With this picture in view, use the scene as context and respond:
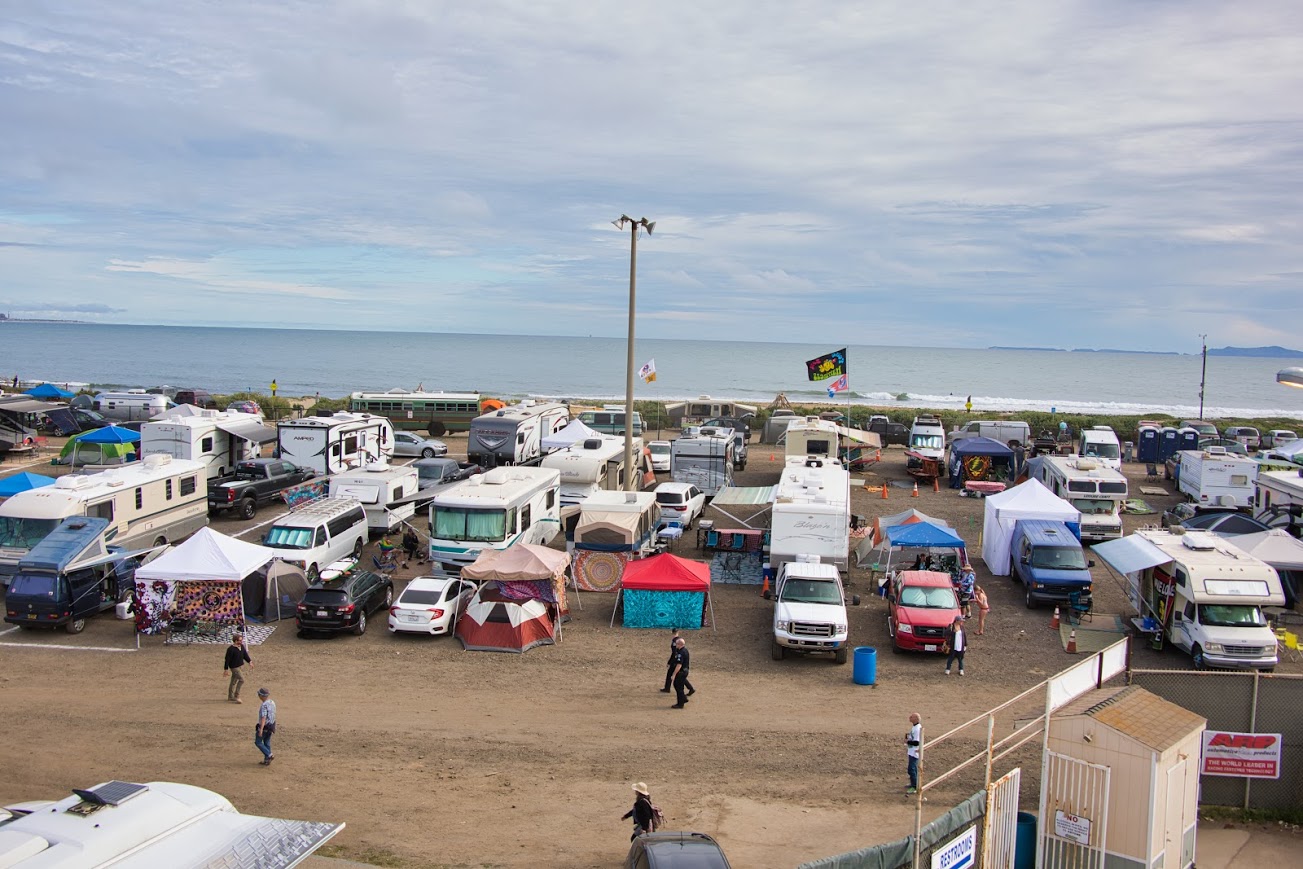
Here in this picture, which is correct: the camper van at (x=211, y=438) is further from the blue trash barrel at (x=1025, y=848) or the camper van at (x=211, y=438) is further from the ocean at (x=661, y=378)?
the ocean at (x=661, y=378)

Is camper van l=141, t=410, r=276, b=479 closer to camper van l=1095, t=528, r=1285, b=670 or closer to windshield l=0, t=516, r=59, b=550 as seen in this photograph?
windshield l=0, t=516, r=59, b=550

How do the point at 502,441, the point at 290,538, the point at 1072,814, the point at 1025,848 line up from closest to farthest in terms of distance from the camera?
1. the point at 1072,814
2. the point at 1025,848
3. the point at 290,538
4. the point at 502,441

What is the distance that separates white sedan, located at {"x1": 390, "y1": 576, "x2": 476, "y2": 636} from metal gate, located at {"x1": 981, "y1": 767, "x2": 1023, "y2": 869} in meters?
11.5

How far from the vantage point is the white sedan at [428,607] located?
18156 millimetres

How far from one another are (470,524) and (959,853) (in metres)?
14.1

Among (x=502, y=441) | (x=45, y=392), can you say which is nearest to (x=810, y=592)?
(x=502, y=441)

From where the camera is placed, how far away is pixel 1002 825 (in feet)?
31.2

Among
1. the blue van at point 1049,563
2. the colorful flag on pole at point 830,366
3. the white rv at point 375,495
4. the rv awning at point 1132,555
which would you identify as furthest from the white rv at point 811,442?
the rv awning at point 1132,555

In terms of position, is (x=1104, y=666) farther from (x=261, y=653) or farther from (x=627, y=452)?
(x=627, y=452)

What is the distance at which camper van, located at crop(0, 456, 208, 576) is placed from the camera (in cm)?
2027

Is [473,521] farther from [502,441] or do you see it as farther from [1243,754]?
[1243,754]

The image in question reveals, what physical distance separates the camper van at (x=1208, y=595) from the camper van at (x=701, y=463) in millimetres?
13924

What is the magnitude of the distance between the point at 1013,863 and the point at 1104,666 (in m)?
2.25

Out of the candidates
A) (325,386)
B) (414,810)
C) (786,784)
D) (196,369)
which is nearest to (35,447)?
(414,810)
